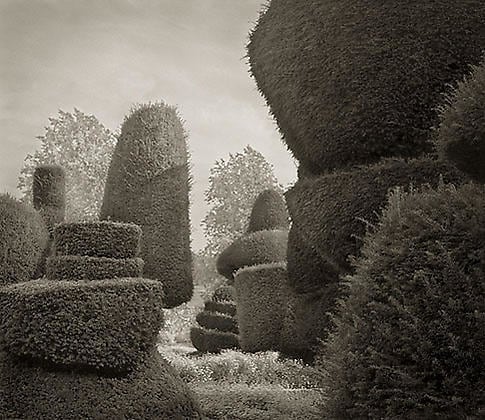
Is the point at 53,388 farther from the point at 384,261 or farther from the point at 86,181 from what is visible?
the point at 86,181

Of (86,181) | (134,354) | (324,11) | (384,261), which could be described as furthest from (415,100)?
(86,181)

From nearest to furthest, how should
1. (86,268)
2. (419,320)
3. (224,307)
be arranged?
(419,320) < (86,268) < (224,307)

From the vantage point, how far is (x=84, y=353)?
598 cm

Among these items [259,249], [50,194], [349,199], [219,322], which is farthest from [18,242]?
[219,322]

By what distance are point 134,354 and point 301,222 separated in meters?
2.35

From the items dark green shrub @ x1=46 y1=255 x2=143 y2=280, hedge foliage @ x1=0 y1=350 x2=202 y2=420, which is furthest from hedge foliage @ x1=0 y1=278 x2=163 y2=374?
dark green shrub @ x1=46 y1=255 x2=143 y2=280

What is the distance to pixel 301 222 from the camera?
713 centimetres

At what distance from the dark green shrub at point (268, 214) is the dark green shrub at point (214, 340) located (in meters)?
2.89

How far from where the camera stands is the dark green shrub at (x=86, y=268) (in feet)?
22.0

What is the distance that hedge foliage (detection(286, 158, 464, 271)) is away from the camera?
20.2 feet

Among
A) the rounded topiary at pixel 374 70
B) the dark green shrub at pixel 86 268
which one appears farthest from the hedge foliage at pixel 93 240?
the rounded topiary at pixel 374 70

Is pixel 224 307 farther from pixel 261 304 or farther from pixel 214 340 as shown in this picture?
pixel 261 304

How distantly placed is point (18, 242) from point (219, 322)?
7.11 metres

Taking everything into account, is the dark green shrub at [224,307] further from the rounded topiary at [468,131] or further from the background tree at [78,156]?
the rounded topiary at [468,131]
